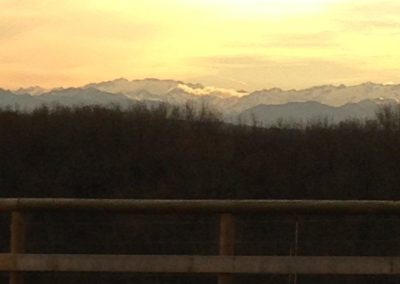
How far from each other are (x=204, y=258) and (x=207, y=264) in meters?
0.05

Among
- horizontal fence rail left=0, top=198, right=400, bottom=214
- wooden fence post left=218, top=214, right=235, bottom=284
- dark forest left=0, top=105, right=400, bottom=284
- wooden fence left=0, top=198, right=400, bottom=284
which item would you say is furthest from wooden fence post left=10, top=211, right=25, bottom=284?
dark forest left=0, top=105, right=400, bottom=284

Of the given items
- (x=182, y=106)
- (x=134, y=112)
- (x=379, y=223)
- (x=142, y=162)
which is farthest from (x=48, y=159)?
(x=379, y=223)

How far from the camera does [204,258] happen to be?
6879mm

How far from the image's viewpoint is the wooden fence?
6.77m

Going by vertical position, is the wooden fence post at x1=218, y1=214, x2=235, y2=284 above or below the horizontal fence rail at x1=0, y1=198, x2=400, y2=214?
below

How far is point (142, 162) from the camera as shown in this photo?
2878cm

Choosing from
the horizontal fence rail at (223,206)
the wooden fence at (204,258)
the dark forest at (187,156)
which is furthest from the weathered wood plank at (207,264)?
the dark forest at (187,156)

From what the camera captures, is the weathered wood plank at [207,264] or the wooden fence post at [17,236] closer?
the weathered wood plank at [207,264]

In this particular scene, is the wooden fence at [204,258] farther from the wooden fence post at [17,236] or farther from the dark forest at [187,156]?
the dark forest at [187,156]

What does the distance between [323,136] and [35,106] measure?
8.64 m

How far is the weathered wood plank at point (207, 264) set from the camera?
6.86m

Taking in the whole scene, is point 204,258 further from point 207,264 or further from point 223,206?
point 223,206

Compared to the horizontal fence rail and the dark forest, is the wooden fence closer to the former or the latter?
the horizontal fence rail

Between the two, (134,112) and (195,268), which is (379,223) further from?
(134,112)
